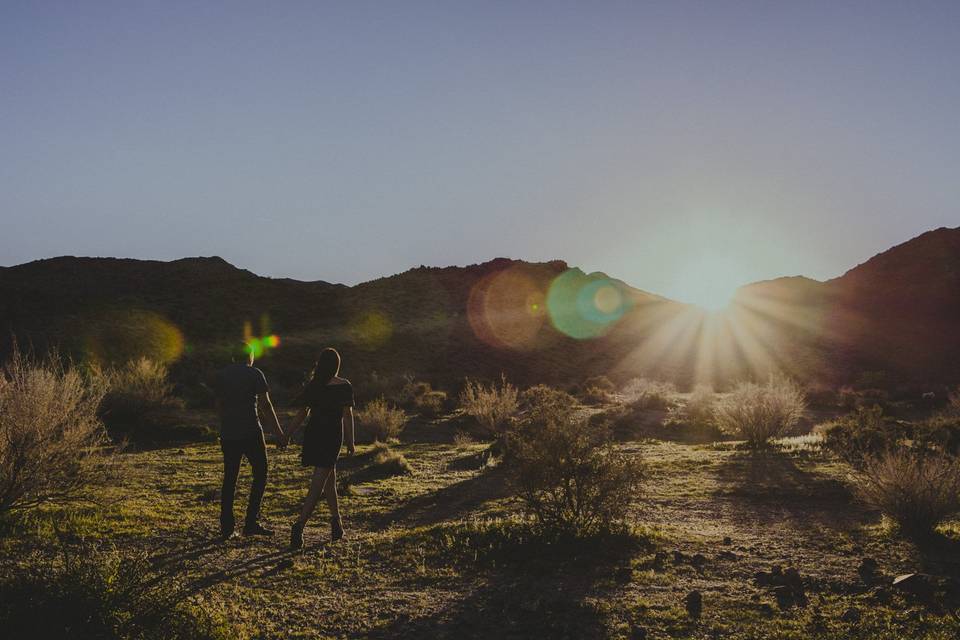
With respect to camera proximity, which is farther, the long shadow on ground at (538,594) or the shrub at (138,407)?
the shrub at (138,407)

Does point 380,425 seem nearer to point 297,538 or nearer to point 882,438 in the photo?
point 297,538

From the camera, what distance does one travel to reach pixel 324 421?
687 cm

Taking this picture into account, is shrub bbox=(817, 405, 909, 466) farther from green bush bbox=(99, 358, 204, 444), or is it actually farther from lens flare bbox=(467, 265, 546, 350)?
lens flare bbox=(467, 265, 546, 350)

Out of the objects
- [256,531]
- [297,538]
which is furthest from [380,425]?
[297,538]

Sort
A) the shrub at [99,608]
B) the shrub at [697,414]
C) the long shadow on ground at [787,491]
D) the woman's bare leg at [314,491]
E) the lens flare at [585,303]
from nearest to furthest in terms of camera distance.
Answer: the shrub at [99,608], the woman's bare leg at [314,491], the long shadow on ground at [787,491], the shrub at [697,414], the lens flare at [585,303]

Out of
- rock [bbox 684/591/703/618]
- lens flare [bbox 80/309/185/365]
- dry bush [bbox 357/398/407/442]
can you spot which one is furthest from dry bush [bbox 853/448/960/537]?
lens flare [bbox 80/309/185/365]

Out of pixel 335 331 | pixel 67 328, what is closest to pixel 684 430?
pixel 335 331

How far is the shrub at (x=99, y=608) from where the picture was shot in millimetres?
3955

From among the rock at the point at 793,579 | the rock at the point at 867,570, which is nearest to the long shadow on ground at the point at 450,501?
the rock at the point at 793,579

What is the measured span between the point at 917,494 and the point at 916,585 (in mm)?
2428

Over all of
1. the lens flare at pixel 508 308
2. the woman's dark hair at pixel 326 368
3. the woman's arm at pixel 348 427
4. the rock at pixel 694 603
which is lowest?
the rock at pixel 694 603

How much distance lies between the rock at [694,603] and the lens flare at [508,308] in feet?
165

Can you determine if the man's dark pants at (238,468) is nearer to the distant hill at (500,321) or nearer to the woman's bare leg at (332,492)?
the woman's bare leg at (332,492)

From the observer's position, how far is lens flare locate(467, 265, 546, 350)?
58812 millimetres
